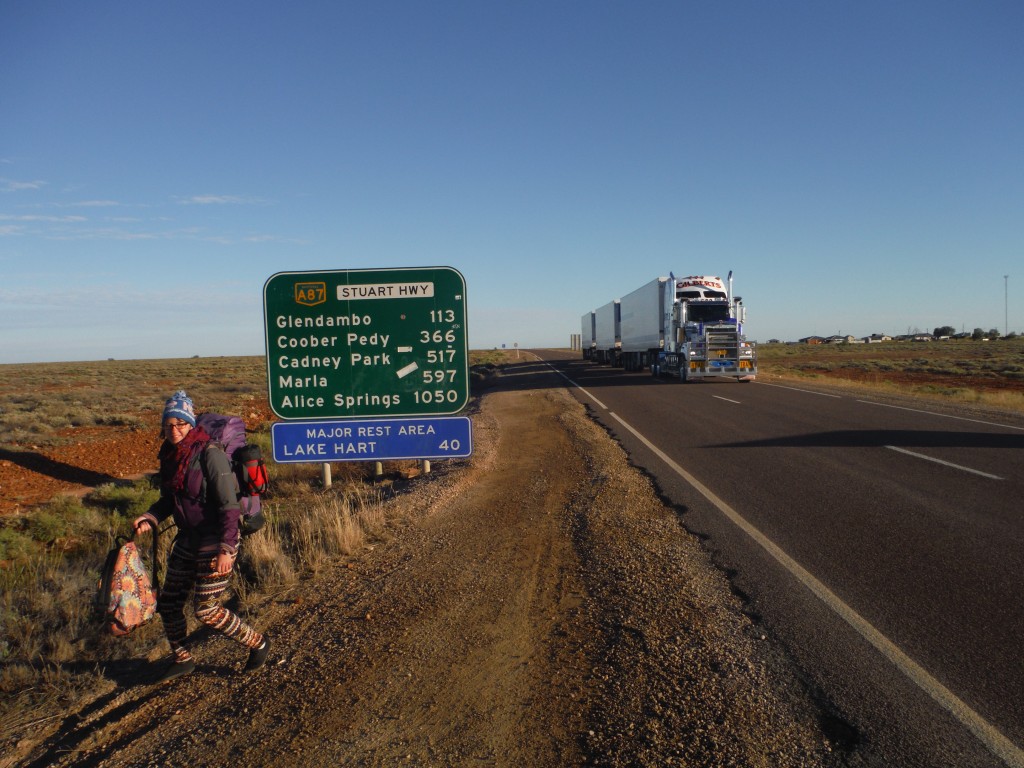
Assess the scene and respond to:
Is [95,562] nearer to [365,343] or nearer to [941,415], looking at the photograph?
[365,343]

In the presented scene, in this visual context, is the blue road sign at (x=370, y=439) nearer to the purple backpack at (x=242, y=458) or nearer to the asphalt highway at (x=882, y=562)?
the asphalt highway at (x=882, y=562)

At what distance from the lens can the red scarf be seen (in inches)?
165

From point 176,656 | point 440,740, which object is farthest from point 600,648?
point 176,656

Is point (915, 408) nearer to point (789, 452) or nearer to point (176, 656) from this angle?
point (789, 452)

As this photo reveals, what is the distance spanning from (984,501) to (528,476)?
559 centimetres

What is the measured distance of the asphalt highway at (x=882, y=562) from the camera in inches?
141

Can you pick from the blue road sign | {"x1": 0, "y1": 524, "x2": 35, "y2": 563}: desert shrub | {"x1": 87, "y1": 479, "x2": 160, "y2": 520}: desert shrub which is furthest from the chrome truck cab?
{"x1": 0, "y1": 524, "x2": 35, "y2": 563}: desert shrub

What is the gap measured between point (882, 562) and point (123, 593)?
5578mm

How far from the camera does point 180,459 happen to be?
13.8 feet

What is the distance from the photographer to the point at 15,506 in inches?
503

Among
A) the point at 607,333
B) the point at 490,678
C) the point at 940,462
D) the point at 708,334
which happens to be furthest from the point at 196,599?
the point at 607,333

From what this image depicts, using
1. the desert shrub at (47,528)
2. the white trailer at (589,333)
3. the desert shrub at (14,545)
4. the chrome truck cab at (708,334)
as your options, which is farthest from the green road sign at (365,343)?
the white trailer at (589,333)

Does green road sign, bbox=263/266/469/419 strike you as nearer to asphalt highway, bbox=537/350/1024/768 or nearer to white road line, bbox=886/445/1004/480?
asphalt highway, bbox=537/350/1024/768

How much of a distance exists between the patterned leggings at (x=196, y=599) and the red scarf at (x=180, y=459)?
38 cm
